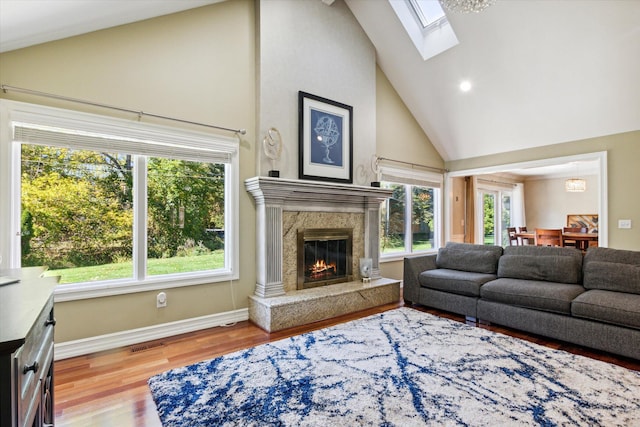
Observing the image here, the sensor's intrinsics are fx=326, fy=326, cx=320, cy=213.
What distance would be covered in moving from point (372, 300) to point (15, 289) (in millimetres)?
3577

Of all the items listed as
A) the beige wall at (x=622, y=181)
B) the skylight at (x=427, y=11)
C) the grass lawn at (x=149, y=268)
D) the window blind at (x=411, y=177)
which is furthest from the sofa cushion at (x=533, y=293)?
the skylight at (x=427, y=11)

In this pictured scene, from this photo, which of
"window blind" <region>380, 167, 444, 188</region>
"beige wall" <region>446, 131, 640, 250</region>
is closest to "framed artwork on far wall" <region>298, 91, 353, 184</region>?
"window blind" <region>380, 167, 444, 188</region>

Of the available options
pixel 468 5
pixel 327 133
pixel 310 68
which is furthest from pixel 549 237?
pixel 310 68

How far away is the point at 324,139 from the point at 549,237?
15.6ft

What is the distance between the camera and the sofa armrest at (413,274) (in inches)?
169

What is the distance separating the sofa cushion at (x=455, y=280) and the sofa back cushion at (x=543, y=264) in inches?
9.2

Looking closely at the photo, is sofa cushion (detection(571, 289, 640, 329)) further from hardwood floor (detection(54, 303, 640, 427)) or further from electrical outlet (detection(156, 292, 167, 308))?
electrical outlet (detection(156, 292, 167, 308))

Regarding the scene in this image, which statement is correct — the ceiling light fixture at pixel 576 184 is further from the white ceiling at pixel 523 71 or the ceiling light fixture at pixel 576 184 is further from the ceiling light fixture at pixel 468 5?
the ceiling light fixture at pixel 468 5

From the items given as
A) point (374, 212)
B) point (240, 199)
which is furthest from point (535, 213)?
point (240, 199)

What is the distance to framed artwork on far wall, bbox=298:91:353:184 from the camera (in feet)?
13.3

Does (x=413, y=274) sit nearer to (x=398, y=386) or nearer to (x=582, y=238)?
(x=398, y=386)

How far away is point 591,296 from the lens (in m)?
2.95

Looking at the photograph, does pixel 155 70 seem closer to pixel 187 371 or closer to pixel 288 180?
pixel 288 180

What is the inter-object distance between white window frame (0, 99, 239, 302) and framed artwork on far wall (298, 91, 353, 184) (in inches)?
34.5
